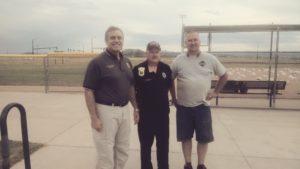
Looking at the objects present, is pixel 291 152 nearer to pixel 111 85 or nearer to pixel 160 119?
pixel 160 119

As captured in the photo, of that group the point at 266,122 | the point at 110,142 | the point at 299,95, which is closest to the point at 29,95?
the point at 266,122

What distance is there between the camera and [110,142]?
3.40 meters

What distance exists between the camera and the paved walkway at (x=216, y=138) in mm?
4586

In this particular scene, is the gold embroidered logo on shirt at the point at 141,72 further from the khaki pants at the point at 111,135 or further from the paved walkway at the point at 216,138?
the paved walkway at the point at 216,138

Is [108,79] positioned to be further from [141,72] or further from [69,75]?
[69,75]

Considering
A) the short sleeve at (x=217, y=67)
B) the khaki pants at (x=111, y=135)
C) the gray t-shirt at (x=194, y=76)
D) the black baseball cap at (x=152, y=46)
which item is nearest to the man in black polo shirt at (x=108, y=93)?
the khaki pants at (x=111, y=135)

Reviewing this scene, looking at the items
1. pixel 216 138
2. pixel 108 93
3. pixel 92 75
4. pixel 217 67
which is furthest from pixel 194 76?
pixel 216 138

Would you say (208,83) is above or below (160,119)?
above

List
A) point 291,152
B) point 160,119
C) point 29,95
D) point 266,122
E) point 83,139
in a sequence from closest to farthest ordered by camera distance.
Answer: point 160,119, point 291,152, point 83,139, point 266,122, point 29,95

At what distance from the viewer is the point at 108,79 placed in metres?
3.24

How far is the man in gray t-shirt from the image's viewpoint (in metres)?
3.93

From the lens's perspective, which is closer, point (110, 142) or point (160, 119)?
point (110, 142)

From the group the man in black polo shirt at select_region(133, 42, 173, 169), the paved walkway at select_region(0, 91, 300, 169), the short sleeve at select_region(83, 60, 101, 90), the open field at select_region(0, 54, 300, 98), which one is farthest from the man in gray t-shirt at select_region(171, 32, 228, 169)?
the open field at select_region(0, 54, 300, 98)

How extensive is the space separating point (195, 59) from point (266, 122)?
3985mm
